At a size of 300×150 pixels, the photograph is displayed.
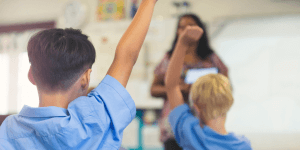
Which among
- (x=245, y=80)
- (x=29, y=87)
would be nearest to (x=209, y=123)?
(x=245, y=80)

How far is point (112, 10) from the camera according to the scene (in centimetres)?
361

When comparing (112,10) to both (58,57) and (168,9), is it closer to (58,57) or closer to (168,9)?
(168,9)

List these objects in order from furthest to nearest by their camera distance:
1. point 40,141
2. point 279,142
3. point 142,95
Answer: point 142,95 < point 279,142 < point 40,141

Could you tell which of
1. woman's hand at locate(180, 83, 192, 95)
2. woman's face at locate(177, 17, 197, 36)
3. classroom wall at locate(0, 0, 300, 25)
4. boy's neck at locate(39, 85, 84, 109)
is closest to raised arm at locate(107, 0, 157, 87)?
boy's neck at locate(39, 85, 84, 109)

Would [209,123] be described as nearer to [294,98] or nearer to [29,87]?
[294,98]

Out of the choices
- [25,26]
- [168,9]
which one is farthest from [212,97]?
[25,26]

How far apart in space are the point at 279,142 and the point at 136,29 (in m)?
2.83

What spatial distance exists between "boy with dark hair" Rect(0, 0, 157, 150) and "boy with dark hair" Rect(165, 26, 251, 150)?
0.37 meters

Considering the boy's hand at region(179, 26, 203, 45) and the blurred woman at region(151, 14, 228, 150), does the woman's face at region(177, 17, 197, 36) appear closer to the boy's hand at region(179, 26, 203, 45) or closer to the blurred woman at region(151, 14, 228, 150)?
the blurred woman at region(151, 14, 228, 150)

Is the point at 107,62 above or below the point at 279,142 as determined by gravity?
above

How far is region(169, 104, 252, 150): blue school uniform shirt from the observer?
2.93 feet

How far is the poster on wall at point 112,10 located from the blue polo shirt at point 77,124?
3.16 meters

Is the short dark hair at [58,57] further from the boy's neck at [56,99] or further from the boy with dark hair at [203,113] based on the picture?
the boy with dark hair at [203,113]

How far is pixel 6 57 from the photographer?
4.25 meters
